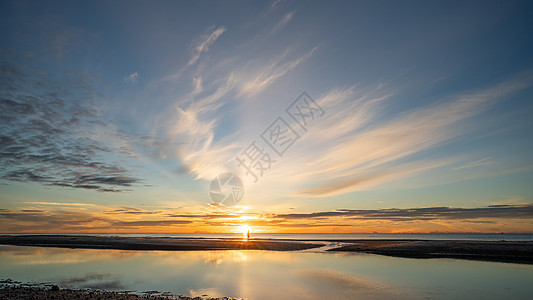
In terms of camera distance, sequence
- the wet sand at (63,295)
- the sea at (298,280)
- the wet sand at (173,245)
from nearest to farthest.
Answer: the wet sand at (63,295) < the sea at (298,280) < the wet sand at (173,245)

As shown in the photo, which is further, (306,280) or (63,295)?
(306,280)

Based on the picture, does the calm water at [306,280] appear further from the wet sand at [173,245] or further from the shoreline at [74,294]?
the wet sand at [173,245]

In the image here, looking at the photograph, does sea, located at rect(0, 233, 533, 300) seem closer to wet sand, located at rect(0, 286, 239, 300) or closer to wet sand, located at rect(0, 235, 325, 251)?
wet sand, located at rect(0, 286, 239, 300)

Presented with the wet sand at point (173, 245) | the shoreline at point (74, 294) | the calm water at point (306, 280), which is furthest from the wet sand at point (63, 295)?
the wet sand at point (173, 245)

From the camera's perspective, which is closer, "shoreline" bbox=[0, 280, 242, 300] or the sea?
"shoreline" bbox=[0, 280, 242, 300]

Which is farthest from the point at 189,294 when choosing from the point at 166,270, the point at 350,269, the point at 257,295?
the point at 350,269

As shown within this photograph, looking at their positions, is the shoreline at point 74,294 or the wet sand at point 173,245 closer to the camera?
the shoreline at point 74,294

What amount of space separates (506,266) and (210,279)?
36078 millimetres

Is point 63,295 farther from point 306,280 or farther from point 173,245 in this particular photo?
point 173,245

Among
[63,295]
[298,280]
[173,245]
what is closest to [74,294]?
[63,295]

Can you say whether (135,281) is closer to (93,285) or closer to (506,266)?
(93,285)

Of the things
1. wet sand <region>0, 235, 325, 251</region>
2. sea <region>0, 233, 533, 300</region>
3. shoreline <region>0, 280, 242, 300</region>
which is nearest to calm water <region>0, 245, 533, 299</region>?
Answer: sea <region>0, 233, 533, 300</region>

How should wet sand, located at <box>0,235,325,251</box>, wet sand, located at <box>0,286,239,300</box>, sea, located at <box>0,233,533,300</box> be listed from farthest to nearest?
wet sand, located at <box>0,235,325,251</box> < sea, located at <box>0,233,533,300</box> < wet sand, located at <box>0,286,239,300</box>

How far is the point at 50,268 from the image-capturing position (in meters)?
34.2
